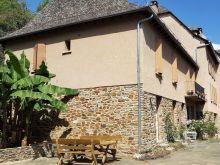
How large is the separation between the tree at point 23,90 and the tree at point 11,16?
66.3ft

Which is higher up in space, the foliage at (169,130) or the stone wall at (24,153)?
the foliage at (169,130)

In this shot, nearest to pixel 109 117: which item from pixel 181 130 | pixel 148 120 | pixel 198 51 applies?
pixel 148 120

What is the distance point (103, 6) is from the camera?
1814cm

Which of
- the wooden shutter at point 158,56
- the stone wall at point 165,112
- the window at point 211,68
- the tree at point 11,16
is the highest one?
the tree at point 11,16

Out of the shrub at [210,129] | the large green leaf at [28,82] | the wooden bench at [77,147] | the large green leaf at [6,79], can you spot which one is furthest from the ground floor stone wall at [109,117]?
the shrub at [210,129]

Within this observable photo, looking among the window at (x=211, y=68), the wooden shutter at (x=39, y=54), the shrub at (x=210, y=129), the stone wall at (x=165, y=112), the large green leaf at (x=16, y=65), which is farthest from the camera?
the window at (x=211, y=68)

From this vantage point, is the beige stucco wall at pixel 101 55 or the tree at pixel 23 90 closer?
the tree at pixel 23 90

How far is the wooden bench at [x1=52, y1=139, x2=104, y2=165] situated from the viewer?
40.7ft

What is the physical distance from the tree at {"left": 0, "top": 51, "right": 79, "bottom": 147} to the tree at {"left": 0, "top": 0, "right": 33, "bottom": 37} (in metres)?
20.2

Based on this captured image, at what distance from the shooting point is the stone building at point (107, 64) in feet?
52.5

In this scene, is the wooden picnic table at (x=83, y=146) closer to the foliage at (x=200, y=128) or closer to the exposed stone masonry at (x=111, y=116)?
the exposed stone masonry at (x=111, y=116)

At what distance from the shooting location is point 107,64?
1688 cm

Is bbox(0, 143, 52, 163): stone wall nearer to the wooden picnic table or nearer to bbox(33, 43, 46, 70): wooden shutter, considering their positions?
the wooden picnic table

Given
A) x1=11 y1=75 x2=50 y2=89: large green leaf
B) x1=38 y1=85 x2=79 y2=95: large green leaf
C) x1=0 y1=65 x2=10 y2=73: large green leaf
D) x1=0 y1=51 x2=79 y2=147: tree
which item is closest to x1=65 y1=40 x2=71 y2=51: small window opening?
x1=0 y1=51 x2=79 y2=147: tree
